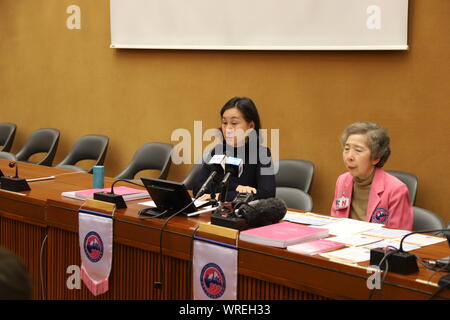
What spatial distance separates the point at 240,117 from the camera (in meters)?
4.09

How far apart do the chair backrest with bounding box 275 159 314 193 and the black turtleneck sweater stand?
3.32ft

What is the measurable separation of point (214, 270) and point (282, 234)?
0.34 m

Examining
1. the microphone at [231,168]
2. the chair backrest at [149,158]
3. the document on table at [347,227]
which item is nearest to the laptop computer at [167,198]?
the microphone at [231,168]

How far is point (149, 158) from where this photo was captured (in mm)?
6121

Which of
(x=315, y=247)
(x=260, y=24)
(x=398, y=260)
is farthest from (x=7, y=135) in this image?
(x=398, y=260)

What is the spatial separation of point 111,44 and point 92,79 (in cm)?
52

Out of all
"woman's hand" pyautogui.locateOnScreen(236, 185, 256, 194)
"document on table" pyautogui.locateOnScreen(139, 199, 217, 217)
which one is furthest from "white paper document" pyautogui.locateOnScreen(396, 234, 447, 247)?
"woman's hand" pyautogui.locateOnScreen(236, 185, 256, 194)

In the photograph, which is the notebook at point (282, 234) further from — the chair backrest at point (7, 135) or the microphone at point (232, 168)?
the chair backrest at point (7, 135)

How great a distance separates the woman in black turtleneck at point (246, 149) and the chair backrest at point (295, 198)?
431 mm

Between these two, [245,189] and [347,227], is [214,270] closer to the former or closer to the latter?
[347,227]

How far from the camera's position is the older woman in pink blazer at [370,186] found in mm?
3447
